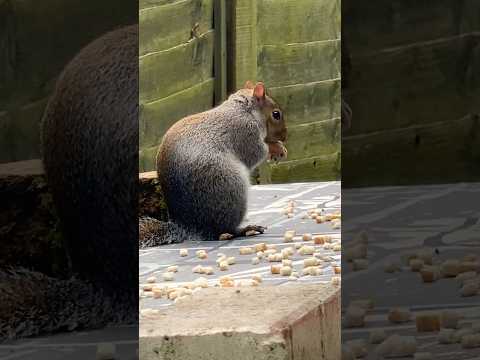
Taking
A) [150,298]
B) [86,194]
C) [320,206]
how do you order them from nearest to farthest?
[86,194]
[150,298]
[320,206]

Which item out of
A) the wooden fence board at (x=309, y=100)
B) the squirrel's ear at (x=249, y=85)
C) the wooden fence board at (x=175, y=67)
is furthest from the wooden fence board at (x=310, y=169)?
the wooden fence board at (x=175, y=67)

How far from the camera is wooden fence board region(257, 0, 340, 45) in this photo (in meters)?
3.14

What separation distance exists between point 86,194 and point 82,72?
13cm

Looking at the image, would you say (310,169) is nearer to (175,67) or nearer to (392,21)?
(175,67)

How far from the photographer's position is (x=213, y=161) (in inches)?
123

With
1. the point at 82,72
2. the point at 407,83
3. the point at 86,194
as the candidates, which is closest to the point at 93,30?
the point at 82,72

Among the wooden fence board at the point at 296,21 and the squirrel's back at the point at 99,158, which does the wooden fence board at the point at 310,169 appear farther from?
the squirrel's back at the point at 99,158

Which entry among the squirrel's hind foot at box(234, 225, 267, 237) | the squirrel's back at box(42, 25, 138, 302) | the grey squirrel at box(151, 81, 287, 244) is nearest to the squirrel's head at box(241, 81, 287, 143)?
the grey squirrel at box(151, 81, 287, 244)

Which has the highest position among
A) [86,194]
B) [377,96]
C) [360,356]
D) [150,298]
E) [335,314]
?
[377,96]

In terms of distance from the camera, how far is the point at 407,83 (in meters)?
1.11

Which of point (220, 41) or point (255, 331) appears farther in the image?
point (220, 41)

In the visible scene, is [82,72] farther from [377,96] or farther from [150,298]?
[150,298]

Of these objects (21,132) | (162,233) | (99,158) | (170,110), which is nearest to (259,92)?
(170,110)

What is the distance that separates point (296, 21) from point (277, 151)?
37 centimetres
